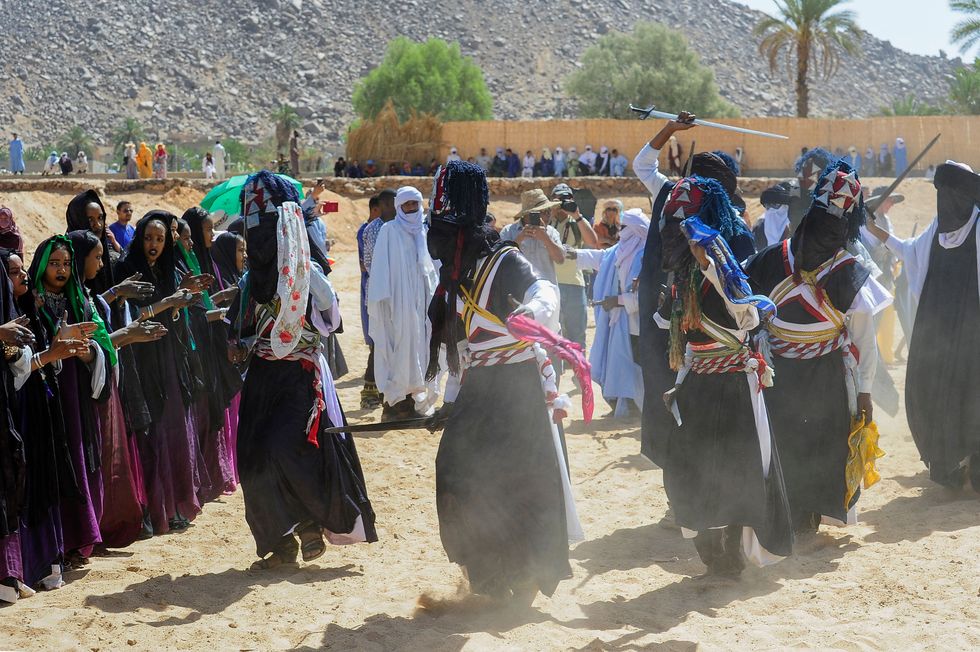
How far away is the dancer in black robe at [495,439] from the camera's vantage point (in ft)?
17.6

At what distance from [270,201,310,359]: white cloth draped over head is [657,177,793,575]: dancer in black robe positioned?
1864mm

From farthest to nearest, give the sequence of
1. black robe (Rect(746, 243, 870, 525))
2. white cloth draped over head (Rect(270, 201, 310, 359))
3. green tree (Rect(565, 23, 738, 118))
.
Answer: green tree (Rect(565, 23, 738, 118)), black robe (Rect(746, 243, 870, 525)), white cloth draped over head (Rect(270, 201, 310, 359))

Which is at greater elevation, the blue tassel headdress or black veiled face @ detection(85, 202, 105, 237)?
black veiled face @ detection(85, 202, 105, 237)

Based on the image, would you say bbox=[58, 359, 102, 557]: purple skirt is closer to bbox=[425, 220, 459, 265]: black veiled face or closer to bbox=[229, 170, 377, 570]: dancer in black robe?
bbox=[229, 170, 377, 570]: dancer in black robe

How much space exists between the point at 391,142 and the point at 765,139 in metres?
13.0

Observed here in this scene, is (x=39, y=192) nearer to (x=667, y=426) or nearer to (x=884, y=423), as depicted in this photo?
(x=884, y=423)

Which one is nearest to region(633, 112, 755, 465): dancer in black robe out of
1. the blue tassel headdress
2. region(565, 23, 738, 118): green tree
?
the blue tassel headdress

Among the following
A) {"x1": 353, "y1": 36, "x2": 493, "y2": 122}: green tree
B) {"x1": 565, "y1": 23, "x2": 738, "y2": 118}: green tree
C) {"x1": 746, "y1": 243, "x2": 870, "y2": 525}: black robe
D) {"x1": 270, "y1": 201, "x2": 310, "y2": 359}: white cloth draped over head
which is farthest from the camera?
{"x1": 353, "y1": 36, "x2": 493, "y2": 122}: green tree

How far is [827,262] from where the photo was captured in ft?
20.7

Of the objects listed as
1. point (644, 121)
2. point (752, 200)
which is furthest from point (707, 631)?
point (644, 121)

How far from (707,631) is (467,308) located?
1.82 metres

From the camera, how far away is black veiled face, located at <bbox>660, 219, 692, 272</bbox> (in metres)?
5.88

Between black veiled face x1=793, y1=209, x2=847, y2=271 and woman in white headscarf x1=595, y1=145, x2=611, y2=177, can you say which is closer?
black veiled face x1=793, y1=209, x2=847, y2=271

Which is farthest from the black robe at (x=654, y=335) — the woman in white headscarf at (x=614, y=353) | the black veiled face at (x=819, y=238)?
the woman in white headscarf at (x=614, y=353)
